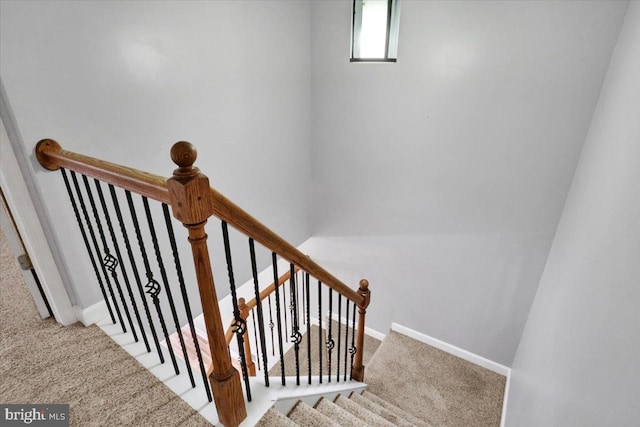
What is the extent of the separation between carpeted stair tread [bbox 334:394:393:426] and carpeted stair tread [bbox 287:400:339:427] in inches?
26.1

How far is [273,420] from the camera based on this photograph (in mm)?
1294

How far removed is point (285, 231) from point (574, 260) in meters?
2.57

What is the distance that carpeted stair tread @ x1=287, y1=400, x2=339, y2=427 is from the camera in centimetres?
146

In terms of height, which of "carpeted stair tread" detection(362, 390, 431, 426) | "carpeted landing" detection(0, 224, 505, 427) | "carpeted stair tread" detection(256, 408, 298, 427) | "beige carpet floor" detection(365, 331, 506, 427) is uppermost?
"carpeted landing" detection(0, 224, 505, 427)

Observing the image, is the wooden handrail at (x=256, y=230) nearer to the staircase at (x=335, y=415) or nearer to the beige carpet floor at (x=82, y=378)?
the staircase at (x=335, y=415)

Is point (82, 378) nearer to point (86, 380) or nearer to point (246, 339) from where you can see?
point (86, 380)

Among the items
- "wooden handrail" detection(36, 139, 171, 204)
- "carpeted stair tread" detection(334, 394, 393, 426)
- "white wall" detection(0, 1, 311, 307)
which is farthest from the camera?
"carpeted stair tread" detection(334, 394, 393, 426)

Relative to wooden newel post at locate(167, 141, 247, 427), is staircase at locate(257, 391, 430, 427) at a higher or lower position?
lower

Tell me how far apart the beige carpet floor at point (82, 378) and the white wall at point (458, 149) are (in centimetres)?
264

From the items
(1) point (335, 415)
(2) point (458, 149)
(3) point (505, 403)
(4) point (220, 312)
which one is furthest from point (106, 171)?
(3) point (505, 403)

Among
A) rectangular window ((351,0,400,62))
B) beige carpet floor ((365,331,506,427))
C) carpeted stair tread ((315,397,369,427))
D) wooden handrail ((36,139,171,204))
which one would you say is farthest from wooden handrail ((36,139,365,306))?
beige carpet floor ((365,331,506,427))

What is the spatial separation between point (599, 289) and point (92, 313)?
8.33ft

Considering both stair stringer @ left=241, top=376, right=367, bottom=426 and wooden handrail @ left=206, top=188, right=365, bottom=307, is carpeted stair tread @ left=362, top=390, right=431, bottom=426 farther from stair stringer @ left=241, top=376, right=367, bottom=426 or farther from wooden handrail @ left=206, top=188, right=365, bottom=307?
wooden handrail @ left=206, top=188, right=365, bottom=307

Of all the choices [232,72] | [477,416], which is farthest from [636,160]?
[477,416]
